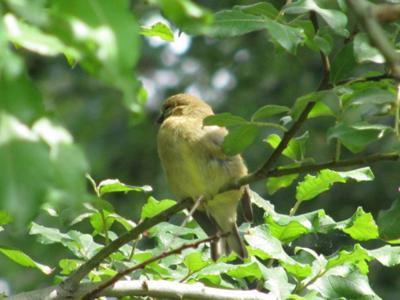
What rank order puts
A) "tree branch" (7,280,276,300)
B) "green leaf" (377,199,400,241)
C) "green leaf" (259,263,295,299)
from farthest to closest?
1. "green leaf" (259,263,295,299)
2. "tree branch" (7,280,276,300)
3. "green leaf" (377,199,400,241)

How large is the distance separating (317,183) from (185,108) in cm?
219

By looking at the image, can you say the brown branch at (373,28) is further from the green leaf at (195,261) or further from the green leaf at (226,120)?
the green leaf at (195,261)

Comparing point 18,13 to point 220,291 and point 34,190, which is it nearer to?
point 34,190

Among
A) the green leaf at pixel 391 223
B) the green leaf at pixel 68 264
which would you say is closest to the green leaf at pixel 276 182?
the green leaf at pixel 391 223

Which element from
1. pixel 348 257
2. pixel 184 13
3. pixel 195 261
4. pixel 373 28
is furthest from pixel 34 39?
pixel 348 257

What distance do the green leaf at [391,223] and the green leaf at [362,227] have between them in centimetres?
44

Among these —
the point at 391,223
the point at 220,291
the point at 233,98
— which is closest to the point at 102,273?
the point at 220,291

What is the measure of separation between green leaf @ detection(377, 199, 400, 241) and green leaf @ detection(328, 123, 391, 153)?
0.98ft

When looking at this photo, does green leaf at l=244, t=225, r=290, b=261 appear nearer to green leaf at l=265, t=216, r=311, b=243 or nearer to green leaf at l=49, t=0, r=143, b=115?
green leaf at l=265, t=216, r=311, b=243

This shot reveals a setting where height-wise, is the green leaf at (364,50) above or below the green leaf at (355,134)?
above

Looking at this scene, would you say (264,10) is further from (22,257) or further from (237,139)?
(22,257)

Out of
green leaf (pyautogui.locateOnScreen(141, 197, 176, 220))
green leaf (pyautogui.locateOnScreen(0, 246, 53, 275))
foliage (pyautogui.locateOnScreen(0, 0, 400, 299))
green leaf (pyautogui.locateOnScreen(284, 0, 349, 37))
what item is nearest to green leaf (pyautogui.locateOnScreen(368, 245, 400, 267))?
foliage (pyautogui.locateOnScreen(0, 0, 400, 299))

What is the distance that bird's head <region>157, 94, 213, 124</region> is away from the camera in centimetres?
518

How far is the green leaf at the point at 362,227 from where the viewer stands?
3016mm
